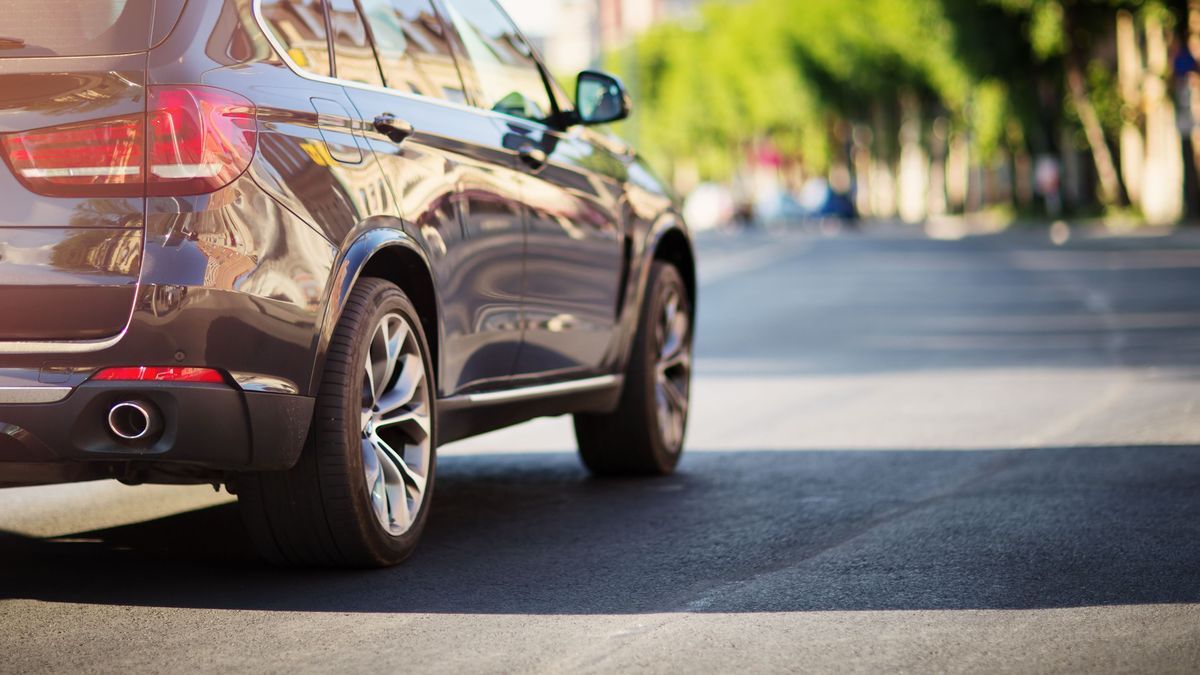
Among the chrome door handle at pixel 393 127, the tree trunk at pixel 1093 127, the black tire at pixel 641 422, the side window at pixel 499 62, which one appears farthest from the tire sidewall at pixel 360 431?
the tree trunk at pixel 1093 127

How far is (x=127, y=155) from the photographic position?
193 inches

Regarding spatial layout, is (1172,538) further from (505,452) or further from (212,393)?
(505,452)

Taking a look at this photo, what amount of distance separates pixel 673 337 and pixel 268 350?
3.40 metres

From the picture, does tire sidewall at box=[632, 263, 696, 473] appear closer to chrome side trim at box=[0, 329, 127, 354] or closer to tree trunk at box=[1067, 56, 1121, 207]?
chrome side trim at box=[0, 329, 127, 354]

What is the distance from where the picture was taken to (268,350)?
5074 millimetres

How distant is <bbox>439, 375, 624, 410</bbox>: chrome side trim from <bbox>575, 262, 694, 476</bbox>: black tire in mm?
180

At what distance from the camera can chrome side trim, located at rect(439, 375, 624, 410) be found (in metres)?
6.28

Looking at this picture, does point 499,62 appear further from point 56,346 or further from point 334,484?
point 56,346

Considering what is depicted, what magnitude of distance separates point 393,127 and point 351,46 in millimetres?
290

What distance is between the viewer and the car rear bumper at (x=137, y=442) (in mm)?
4883

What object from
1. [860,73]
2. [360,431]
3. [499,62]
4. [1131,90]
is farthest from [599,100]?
[860,73]

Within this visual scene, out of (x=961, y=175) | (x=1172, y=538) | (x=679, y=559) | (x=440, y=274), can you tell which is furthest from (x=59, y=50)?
(x=961, y=175)

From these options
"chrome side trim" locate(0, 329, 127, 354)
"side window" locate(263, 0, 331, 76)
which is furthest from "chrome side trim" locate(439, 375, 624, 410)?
"chrome side trim" locate(0, 329, 127, 354)

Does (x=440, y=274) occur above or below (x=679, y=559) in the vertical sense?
above
